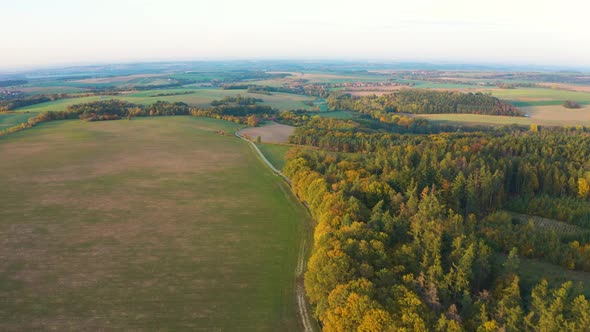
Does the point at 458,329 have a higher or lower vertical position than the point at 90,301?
higher

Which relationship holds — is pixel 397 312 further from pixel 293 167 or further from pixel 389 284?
pixel 293 167

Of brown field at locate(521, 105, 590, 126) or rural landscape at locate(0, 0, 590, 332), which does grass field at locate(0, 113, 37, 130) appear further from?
brown field at locate(521, 105, 590, 126)

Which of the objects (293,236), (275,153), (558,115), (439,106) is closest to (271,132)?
(275,153)

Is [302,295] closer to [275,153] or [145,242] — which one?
[145,242]

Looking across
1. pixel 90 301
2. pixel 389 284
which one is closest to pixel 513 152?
pixel 389 284

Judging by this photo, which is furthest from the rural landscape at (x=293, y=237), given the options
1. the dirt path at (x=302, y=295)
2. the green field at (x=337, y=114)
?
the green field at (x=337, y=114)
